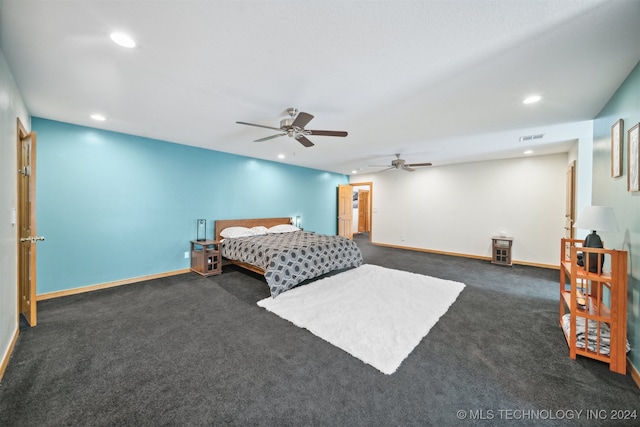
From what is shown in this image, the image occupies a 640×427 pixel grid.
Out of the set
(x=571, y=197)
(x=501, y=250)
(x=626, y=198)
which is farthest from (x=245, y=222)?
(x=571, y=197)

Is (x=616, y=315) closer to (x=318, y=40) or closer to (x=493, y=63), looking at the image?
(x=493, y=63)

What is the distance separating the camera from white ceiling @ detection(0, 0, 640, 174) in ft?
4.72

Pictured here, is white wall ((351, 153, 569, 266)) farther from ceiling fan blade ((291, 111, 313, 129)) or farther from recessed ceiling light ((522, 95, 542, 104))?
ceiling fan blade ((291, 111, 313, 129))

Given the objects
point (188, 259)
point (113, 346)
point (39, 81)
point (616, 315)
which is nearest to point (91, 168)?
point (39, 81)

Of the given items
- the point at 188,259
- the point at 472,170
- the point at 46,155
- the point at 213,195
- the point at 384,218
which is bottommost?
the point at 188,259

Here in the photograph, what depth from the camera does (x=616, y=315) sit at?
1855mm

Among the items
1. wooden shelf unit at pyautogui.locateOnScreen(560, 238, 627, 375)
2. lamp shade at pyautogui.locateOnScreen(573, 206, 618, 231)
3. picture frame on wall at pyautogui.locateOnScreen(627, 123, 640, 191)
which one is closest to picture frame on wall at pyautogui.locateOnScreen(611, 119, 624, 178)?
picture frame on wall at pyautogui.locateOnScreen(627, 123, 640, 191)

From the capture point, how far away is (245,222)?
549cm

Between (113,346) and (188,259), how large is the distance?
8.28ft

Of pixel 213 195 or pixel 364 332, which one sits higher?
pixel 213 195

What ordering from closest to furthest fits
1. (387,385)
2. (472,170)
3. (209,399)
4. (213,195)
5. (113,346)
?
1. (209,399)
2. (387,385)
3. (113,346)
4. (213,195)
5. (472,170)

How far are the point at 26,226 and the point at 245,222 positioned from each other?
3.22 m

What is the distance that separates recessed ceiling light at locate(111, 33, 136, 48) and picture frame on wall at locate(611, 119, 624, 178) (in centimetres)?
406

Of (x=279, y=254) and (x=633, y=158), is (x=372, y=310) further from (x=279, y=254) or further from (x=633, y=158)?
(x=633, y=158)
